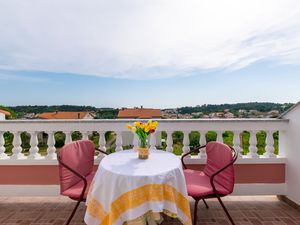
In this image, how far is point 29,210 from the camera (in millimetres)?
2998

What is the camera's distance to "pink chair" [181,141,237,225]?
2279mm

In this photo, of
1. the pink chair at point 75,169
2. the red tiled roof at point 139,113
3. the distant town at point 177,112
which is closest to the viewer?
the pink chair at point 75,169

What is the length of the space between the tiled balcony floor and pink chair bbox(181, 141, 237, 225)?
0.52 meters

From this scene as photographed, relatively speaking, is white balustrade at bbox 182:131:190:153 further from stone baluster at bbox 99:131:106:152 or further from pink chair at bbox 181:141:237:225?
stone baluster at bbox 99:131:106:152

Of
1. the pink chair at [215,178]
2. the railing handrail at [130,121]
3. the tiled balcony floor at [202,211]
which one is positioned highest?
the railing handrail at [130,121]

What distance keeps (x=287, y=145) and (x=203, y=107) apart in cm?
136

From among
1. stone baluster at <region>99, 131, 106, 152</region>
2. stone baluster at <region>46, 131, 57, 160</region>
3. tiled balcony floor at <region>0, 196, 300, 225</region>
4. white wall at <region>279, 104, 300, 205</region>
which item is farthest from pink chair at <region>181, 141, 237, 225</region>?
stone baluster at <region>46, 131, 57, 160</region>

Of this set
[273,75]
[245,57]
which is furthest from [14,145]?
[273,75]

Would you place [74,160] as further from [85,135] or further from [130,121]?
[130,121]

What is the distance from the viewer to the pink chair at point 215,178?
228 cm

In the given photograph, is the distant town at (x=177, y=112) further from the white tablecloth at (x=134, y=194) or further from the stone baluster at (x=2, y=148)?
the white tablecloth at (x=134, y=194)

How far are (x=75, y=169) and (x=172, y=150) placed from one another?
1.37m

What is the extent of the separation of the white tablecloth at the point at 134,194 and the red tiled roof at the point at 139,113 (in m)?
1.65

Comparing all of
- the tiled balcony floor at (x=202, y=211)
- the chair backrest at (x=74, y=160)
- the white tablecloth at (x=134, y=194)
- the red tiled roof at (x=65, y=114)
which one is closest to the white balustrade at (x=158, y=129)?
the chair backrest at (x=74, y=160)
